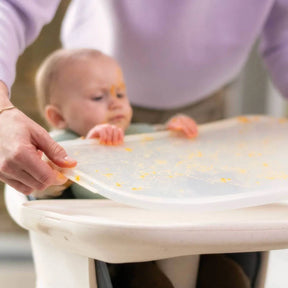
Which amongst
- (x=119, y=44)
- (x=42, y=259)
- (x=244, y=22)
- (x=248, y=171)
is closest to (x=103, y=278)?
(x=42, y=259)

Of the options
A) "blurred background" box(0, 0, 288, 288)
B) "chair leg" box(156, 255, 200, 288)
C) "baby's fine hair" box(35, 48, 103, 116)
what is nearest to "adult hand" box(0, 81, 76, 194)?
"chair leg" box(156, 255, 200, 288)

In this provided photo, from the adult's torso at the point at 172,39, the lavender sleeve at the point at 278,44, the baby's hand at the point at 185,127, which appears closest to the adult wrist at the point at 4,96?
the baby's hand at the point at 185,127

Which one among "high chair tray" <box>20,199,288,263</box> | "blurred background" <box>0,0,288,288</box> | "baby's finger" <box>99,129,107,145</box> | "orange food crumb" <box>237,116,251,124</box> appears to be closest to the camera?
"high chair tray" <box>20,199,288,263</box>

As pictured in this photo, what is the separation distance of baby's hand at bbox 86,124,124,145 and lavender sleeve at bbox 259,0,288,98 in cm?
54

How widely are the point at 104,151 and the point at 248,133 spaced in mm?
331

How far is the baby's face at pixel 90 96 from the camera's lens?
951 millimetres

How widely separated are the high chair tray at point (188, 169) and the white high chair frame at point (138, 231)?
2 centimetres

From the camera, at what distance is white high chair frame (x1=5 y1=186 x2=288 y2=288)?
58cm

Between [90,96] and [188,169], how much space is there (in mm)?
284

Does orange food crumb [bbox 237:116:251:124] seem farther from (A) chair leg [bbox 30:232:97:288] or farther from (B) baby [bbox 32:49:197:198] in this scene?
(A) chair leg [bbox 30:232:97:288]

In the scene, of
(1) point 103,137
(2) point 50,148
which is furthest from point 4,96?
(1) point 103,137

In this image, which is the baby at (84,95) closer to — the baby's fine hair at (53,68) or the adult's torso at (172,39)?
the baby's fine hair at (53,68)

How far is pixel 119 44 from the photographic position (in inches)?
45.4

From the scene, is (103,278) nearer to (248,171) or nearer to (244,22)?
(248,171)
